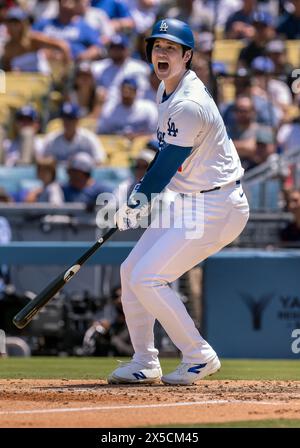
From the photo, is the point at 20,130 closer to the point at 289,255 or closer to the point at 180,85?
the point at 289,255

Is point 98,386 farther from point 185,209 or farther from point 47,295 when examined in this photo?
point 185,209

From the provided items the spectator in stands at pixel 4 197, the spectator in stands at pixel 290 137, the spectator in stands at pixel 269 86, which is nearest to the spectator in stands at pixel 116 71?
the spectator in stands at pixel 269 86

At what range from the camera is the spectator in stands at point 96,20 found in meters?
16.1

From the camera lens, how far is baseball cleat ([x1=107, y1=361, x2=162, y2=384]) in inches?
269

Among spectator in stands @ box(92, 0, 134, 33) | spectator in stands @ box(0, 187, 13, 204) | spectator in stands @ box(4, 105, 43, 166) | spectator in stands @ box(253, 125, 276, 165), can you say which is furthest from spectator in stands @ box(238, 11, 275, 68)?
spectator in stands @ box(0, 187, 13, 204)

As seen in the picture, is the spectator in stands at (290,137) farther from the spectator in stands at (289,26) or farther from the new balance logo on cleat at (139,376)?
the new balance logo on cleat at (139,376)

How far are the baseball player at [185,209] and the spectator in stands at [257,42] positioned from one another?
7962 millimetres

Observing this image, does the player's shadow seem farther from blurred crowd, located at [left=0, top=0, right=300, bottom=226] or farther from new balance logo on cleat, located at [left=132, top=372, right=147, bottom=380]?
blurred crowd, located at [left=0, top=0, right=300, bottom=226]

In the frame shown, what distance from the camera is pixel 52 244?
11352 millimetres

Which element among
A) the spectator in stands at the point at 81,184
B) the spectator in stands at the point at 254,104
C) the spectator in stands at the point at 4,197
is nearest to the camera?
the spectator in stands at the point at 81,184

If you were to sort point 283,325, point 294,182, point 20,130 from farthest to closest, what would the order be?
point 20,130 < point 294,182 < point 283,325
